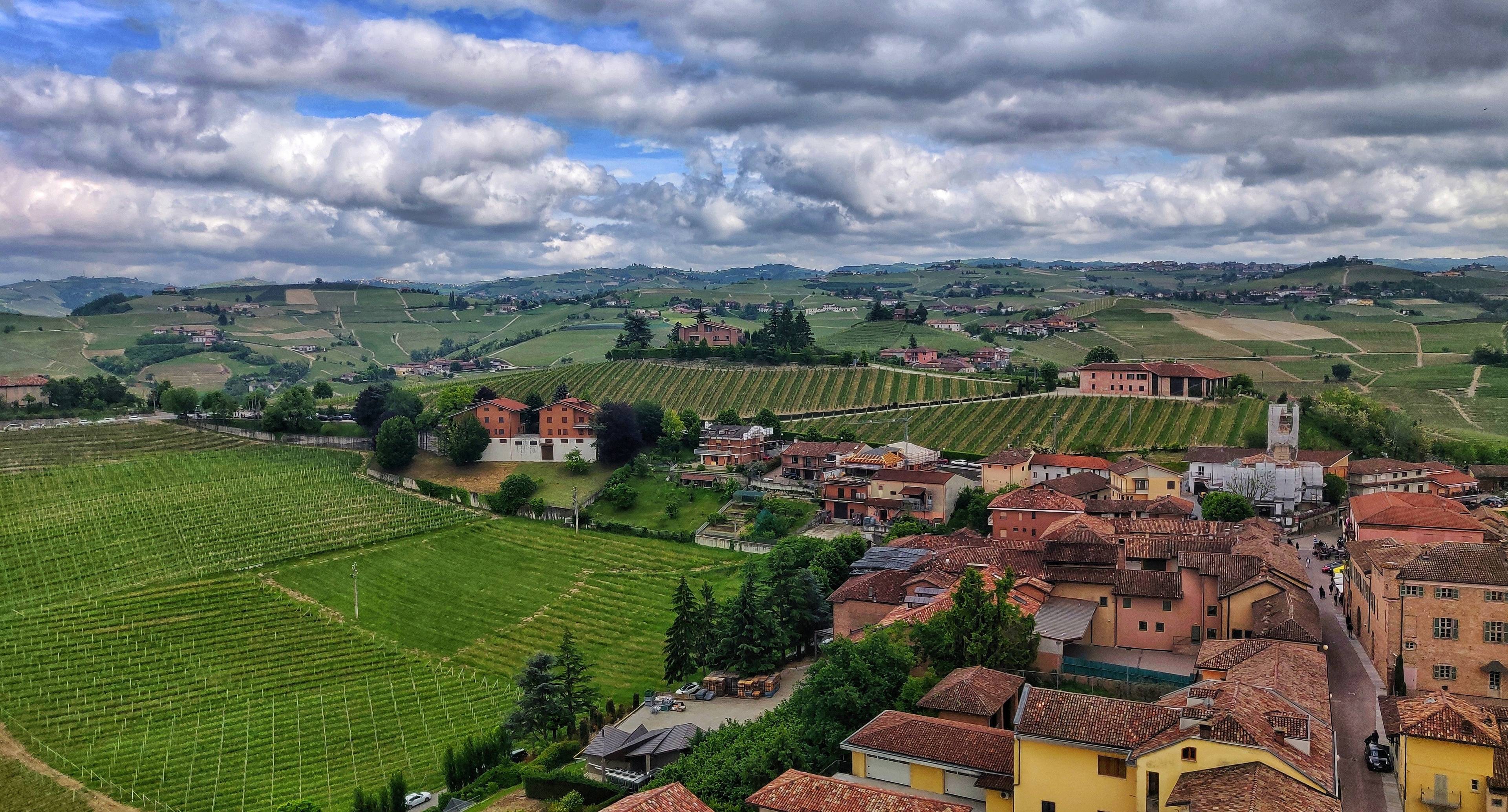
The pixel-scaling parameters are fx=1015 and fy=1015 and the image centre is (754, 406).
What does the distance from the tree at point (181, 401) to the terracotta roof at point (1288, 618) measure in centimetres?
9131

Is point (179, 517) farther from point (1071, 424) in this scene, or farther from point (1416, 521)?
point (1416, 521)

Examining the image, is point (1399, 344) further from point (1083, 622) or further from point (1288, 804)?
point (1288, 804)

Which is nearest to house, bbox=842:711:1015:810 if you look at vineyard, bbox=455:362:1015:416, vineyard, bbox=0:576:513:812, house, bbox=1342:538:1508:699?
house, bbox=1342:538:1508:699

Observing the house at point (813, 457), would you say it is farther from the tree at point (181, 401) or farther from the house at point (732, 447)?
the tree at point (181, 401)

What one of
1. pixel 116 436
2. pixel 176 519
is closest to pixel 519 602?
pixel 176 519

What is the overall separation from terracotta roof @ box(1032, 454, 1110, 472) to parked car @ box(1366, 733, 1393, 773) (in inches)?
1504

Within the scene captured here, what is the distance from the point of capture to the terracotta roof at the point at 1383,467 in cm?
6156

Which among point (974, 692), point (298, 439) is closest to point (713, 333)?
point (298, 439)

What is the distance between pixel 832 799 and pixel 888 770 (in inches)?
119

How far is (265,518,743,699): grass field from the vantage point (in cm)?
4934

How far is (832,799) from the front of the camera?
23750mm

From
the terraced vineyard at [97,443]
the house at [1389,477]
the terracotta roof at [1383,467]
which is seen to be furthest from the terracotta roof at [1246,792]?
the terraced vineyard at [97,443]

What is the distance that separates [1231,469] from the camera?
61.6m

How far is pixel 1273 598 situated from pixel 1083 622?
6308 mm
